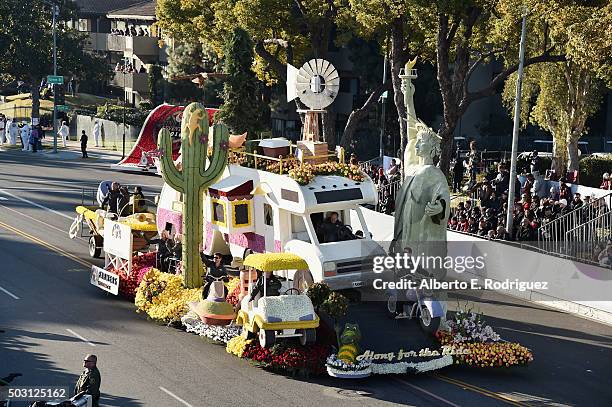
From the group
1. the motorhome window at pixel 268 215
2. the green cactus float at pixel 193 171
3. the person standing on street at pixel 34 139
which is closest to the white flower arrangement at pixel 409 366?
the green cactus float at pixel 193 171

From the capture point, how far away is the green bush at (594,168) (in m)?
44.1

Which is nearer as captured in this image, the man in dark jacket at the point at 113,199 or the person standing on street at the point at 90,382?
the person standing on street at the point at 90,382

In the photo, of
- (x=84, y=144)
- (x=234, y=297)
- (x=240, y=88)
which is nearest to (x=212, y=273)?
(x=234, y=297)

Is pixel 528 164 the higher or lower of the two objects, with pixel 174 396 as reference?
higher

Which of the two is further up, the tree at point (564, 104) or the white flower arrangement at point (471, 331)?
the tree at point (564, 104)

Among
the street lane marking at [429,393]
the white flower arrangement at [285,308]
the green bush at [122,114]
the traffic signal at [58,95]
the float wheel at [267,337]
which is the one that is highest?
the traffic signal at [58,95]

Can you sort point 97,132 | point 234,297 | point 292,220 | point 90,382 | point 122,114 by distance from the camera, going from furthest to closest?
point 122,114 → point 97,132 → point 292,220 → point 234,297 → point 90,382

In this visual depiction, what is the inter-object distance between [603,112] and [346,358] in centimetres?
4050

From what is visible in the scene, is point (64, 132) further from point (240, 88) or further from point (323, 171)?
point (323, 171)

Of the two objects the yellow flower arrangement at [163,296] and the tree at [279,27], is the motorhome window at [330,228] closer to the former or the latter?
the yellow flower arrangement at [163,296]

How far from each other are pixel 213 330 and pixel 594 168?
25427mm

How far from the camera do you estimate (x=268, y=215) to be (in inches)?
1078

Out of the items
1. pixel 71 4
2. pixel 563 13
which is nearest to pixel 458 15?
pixel 563 13

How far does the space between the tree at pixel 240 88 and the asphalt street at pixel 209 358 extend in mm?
18165
